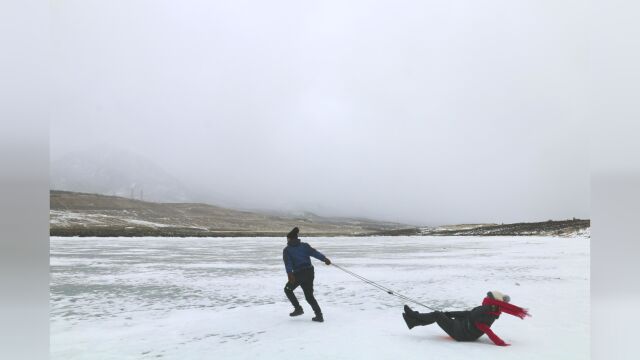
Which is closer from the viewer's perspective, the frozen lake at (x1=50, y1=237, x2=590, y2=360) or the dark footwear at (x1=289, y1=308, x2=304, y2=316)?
the frozen lake at (x1=50, y1=237, x2=590, y2=360)

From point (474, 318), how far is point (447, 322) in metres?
0.31

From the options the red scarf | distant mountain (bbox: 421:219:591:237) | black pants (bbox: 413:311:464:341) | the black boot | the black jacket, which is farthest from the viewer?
distant mountain (bbox: 421:219:591:237)

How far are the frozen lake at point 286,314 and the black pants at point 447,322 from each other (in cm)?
11

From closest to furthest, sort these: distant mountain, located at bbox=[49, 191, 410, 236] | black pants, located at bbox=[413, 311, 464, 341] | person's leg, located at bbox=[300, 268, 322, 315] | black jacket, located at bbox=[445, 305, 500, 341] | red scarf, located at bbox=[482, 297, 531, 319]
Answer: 1. red scarf, located at bbox=[482, 297, 531, 319]
2. black jacket, located at bbox=[445, 305, 500, 341]
3. black pants, located at bbox=[413, 311, 464, 341]
4. person's leg, located at bbox=[300, 268, 322, 315]
5. distant mountain, located at bbox=[49, 191, 410, 236]

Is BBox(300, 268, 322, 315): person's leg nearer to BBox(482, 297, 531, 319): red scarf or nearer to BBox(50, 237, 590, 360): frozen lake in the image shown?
BBox(50, 237, 590, 360): frozen lake

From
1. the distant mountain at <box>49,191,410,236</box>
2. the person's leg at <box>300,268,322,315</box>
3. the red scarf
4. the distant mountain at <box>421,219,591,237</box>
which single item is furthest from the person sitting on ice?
the distant mountain at <box>49,191,410,236</box>

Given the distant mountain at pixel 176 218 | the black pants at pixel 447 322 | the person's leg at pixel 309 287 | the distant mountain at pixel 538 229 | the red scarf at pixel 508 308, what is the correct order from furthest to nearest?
1. the distant mountain at pixel 176 218
2. the distant mountain at pixel 538 229
3. the person's leg at pixel 309 287
4. the black pants at pixel 447 322
5. the red scarf at pixel 508 308

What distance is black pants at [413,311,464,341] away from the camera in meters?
5.62

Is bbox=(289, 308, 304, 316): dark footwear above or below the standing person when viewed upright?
below

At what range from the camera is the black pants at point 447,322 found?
18.5ft

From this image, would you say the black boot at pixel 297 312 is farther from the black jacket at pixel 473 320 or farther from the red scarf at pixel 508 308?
the red scarf at pixel 508 308

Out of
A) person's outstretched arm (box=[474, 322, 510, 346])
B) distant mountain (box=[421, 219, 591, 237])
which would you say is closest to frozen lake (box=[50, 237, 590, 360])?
person's outstretched arm (box=[474, 322, 510, 346])

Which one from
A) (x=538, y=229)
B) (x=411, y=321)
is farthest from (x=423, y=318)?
(x=538, y=229)

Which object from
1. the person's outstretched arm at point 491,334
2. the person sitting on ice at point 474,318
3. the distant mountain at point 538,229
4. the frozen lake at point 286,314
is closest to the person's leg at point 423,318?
the person sitting on ice at point 474,318
